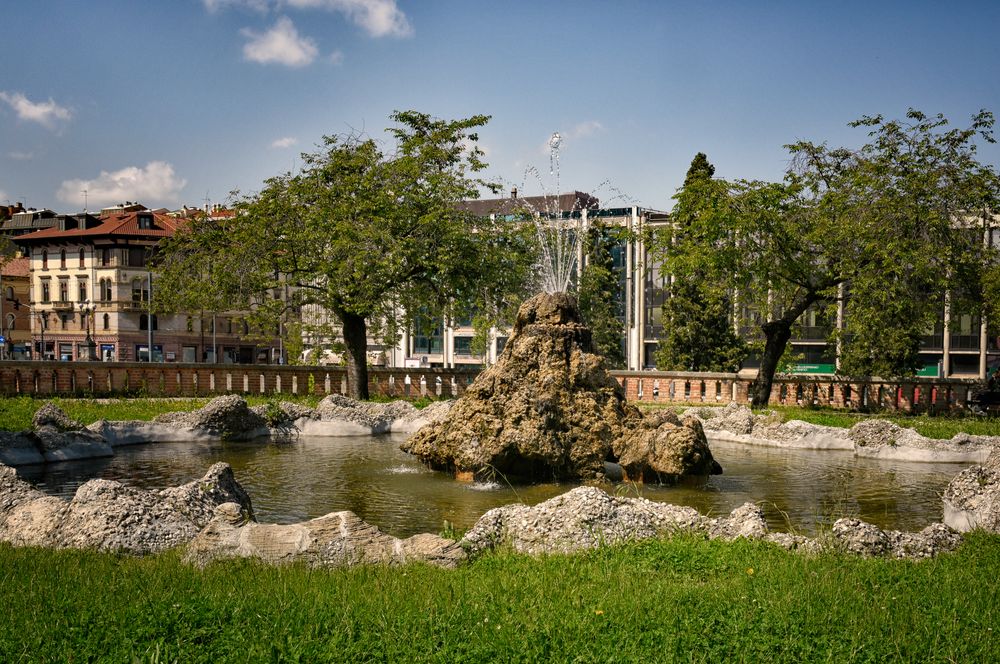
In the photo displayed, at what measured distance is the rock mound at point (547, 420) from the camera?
1473cm

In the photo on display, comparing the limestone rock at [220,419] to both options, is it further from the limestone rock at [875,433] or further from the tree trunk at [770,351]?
the tree trunk at [770,351]

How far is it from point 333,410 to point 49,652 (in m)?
18.0

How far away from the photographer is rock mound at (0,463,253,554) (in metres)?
8.65

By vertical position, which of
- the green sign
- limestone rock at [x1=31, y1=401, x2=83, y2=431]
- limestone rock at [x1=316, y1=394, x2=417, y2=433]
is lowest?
the green sign

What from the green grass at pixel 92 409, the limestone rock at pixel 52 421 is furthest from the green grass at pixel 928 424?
the limestone rock at pixel 52 421

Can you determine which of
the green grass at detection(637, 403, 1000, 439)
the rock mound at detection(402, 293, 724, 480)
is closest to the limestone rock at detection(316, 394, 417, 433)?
the rock mound at detection(402, 293, 724, 480)

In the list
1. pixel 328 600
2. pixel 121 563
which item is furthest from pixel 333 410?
pixel 328 600

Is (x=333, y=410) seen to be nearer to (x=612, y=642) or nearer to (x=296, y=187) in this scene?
(x=296, y=187)

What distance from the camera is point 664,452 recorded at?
14.7m

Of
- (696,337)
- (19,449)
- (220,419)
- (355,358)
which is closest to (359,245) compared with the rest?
(355,358)

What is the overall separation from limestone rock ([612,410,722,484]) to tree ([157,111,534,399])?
15156mm

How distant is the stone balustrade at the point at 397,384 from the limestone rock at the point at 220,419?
923 centimetres

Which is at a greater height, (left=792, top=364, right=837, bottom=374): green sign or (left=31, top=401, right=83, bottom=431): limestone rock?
(left=31, top=401, right=83, bottom=431): limestone rock

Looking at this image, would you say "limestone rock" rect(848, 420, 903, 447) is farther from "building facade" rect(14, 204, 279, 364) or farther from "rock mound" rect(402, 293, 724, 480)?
"building facade" rect(14, 204, 279, 364)
